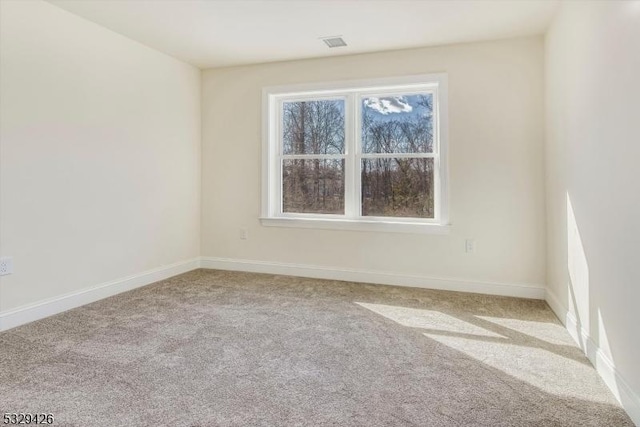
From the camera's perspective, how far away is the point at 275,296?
344 cm

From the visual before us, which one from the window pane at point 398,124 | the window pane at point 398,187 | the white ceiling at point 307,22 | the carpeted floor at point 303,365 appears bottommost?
the carpeted floor at point 303,365

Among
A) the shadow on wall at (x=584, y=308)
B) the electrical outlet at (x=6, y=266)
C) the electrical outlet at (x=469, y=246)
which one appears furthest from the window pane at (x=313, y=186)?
the electrical outlet at (x=6, y=266)

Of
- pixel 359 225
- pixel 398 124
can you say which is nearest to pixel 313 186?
pixel 359 225

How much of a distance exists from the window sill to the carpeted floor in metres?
0.77

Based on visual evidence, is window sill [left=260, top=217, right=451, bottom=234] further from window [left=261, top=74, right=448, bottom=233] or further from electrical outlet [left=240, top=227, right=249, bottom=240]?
electrical outlet [left=240, top=227, right=249, bottom=240]

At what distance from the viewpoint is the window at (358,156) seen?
3816 millimetres

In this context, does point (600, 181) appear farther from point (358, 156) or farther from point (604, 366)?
point (358, 156)

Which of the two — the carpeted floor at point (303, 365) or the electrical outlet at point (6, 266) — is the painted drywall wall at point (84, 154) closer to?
the electrical outlet at point (6, 266)

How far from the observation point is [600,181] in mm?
2043

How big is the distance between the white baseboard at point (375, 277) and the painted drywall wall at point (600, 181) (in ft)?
1.63

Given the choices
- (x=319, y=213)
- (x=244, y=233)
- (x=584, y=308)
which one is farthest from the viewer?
(x=244, y=233)

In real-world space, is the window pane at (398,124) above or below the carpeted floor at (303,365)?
above

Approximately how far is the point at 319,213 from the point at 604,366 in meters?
2.86

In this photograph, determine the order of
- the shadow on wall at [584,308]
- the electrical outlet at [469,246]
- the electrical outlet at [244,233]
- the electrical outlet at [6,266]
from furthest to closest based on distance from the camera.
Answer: the electrical outlet at [244,233]
the electrical outlet at [469,246]
the electrical outlet at [6,266]
the shadow on wall at [584,308]
